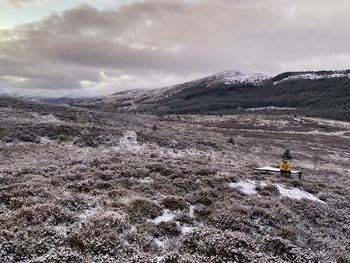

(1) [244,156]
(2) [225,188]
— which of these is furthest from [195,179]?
(1) [244,156]

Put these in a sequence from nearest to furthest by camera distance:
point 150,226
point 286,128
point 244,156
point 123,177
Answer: point 150,226
point 123,177
point 244,156
point 286,128

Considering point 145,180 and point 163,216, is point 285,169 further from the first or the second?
point 163,216

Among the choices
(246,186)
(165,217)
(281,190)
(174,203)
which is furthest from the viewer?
(281,190)

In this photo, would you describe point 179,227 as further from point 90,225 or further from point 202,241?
point 90,225

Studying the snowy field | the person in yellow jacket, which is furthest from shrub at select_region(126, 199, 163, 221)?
the person in yellow jacket

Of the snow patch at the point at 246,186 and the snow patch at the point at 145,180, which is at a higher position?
the snow patch at the point at 145,180

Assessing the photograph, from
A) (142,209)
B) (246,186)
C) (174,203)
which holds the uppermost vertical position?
(142,209)

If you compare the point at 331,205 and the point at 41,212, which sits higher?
the point at 41,212

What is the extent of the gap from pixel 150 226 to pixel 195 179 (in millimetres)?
8162

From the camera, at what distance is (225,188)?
2028 centimetres

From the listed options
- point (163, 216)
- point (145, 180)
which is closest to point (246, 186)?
point (145, 180)

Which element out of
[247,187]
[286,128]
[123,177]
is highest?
[123,177]

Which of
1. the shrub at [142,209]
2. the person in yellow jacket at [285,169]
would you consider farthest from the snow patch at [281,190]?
the shrub at [142,209]

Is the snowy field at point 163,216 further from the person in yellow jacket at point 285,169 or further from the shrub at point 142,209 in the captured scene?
the person in yellow jacket at point 285,169
